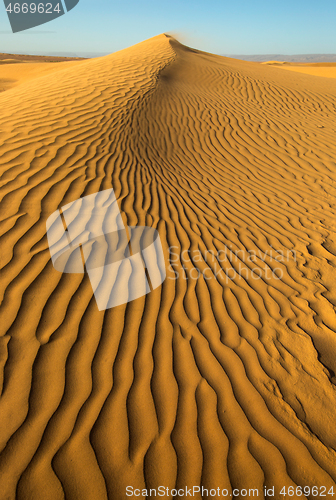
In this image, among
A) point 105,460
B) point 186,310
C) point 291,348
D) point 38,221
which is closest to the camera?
point 105,460

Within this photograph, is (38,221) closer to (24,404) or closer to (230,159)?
(24,404)

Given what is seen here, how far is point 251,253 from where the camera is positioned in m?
3.87

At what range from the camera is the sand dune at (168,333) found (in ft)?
6.05

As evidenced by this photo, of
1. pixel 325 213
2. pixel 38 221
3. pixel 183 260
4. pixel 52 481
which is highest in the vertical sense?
pixel 38 221

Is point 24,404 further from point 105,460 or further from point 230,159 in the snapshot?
point 230,159

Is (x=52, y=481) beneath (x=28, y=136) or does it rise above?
beneath

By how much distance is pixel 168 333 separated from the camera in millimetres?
2652

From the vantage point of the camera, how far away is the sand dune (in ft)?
6.05

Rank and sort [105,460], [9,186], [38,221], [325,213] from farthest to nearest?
[325,213] → [9,186] → [38,221] → [105,460]

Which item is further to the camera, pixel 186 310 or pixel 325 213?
pixel 325 213

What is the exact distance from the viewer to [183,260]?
357 centimetres

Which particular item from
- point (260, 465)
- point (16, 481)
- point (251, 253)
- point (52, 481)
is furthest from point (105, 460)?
point (251, 253)

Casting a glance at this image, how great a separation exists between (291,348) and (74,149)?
4.34 metres

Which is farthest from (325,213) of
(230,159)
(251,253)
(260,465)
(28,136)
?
(28,136)
